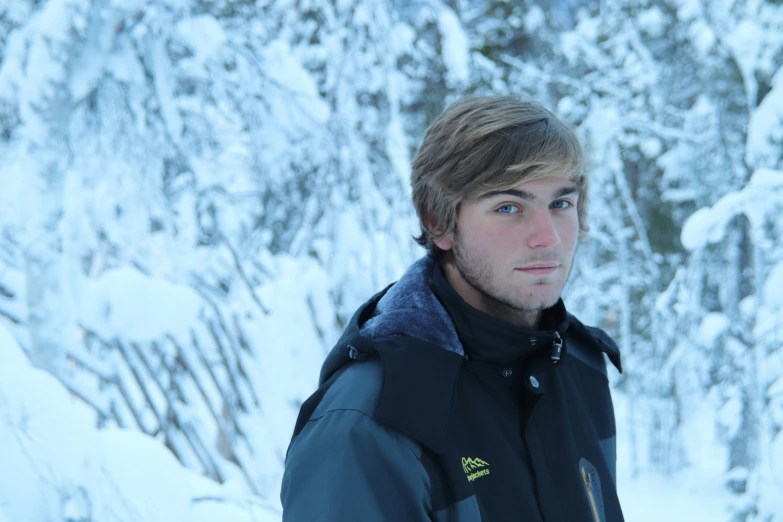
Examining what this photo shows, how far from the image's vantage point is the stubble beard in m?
1.44

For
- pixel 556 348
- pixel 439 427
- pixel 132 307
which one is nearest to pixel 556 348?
pixel 556 348

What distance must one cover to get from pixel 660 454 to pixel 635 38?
5.45 meters

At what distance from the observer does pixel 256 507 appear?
2119 mm

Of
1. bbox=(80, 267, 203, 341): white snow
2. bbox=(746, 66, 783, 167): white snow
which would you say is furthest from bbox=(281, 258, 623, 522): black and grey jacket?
bbox=(746, 66, 783, 167): white snow

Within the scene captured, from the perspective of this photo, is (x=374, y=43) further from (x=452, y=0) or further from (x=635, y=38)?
(x=635, y=38)

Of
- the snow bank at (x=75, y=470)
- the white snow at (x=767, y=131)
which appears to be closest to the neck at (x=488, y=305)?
the snow bank at (x=75, y=470)

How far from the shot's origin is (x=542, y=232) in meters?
1.43

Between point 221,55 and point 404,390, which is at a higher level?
point 221,55

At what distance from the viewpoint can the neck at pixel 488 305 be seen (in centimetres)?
147

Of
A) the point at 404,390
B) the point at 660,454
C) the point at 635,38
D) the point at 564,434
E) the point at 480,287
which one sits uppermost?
the point at 635,38

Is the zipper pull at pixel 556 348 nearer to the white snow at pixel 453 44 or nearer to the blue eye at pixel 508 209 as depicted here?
the blue eye at pixel 508 209

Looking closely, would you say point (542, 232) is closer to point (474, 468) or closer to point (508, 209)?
point (508, 209)

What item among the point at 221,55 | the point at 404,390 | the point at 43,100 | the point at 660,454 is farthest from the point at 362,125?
the point at 660,454

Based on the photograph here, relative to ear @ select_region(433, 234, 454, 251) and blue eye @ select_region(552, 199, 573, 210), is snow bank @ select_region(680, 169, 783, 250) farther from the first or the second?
ear @ select_region(433, 234, 454, 251)
